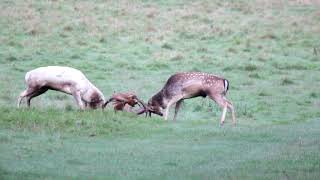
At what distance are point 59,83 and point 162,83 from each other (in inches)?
263

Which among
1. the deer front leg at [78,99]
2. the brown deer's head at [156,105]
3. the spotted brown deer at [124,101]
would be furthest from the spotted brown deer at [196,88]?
the deer front leg at [78,99]

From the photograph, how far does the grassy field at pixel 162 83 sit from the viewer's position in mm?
11297

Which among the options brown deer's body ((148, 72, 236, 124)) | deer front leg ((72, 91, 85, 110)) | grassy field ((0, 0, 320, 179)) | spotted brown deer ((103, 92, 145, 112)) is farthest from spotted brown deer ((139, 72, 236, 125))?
deer front leg ((72, 91, 85, 110))

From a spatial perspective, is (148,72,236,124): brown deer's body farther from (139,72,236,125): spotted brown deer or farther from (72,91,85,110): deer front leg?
(72,91,85,110): deer front leg

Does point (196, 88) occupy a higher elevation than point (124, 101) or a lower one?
higher

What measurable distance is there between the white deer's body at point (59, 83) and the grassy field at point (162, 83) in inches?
15.0

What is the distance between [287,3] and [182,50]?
10.7 meters

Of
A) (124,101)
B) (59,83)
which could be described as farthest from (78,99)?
(124,101)

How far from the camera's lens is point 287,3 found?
125ft

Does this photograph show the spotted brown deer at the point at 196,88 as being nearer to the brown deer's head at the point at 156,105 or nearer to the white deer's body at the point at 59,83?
the brown deer's head at the point at 156,105

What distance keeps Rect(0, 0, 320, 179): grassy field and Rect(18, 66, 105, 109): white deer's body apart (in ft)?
1.25

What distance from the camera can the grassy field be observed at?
37.1 ft

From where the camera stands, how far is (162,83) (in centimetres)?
2369

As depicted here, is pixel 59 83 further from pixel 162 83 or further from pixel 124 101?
pixel 162 83
